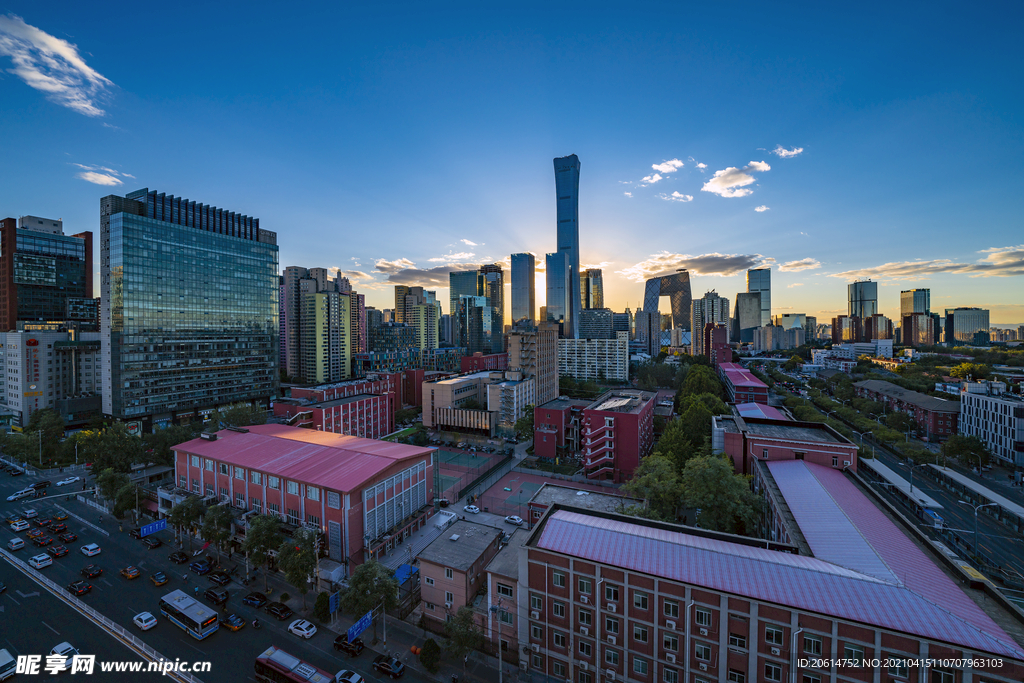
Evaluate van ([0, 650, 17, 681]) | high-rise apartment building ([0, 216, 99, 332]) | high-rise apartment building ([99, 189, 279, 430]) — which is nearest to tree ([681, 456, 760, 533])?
van ([0, 650, 17, 681])

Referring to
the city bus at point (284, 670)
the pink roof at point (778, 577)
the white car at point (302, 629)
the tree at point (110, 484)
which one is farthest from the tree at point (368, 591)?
the tree at point (110, 484)

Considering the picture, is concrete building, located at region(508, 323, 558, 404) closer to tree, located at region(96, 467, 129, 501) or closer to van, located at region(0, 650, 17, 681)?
tree, located at region(96, 467, 129, 501)

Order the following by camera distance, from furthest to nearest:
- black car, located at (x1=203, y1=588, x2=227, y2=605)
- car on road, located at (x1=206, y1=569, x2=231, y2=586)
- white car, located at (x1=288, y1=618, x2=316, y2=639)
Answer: car on road, located at (x1=206, y1=569, x2=231, y2=586), black car, located at (x1=203, y1=588, x2=227, y2=605), white car, located at (x1=288, y1=618, x2=316, y2=639)

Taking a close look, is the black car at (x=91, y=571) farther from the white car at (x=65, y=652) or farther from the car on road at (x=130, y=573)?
the white car at (x=65, y=652)

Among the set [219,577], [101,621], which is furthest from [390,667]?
[101,621]

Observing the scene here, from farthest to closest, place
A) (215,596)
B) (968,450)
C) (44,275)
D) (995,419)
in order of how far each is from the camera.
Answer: (44,275), (995,419), (968,450), (215,596)

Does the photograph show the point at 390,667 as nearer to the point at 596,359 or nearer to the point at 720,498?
the point at 720,498
